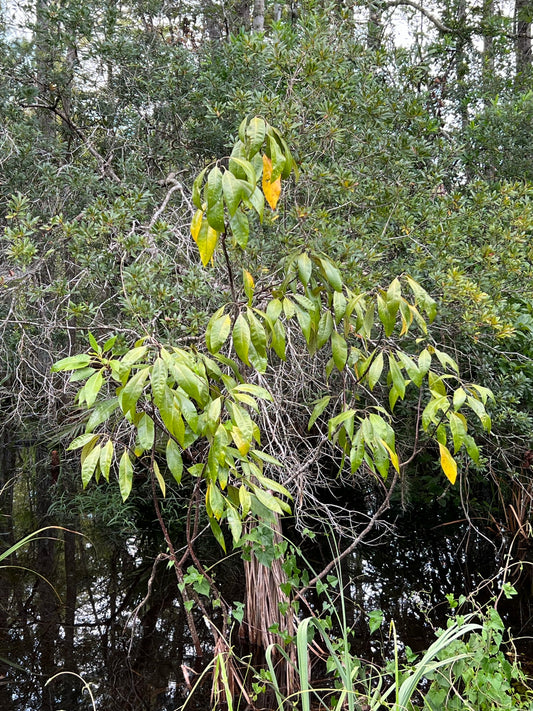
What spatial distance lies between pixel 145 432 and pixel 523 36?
523 centimetres

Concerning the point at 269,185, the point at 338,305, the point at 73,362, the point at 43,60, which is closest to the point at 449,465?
the point at 338,305

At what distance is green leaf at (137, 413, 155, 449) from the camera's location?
1.55 m

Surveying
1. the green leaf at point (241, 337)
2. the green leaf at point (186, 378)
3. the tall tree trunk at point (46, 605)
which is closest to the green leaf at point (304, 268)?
the green leaf at point (241, 337)

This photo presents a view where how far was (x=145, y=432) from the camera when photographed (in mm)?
1577

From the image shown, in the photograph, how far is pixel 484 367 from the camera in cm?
333

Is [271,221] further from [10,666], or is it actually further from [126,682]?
[10,666]

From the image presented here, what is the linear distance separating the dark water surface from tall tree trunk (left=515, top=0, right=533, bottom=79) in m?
4.04

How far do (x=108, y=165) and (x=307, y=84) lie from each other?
119 cm

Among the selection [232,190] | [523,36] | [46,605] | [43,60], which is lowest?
[46,605]

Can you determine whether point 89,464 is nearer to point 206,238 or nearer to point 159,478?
point 159,478

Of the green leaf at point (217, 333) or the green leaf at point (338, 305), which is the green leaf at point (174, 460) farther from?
the green leaf at point (338, 305)

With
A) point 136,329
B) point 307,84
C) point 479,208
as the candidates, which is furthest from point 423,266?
point 136,329

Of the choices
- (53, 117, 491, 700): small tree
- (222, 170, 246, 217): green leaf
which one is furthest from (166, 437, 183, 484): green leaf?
(222, 170, 246, 217): green leaf

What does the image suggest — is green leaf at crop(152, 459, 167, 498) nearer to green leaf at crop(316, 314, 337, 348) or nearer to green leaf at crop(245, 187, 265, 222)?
green leaf at crop(316, 314, 337, 348)
